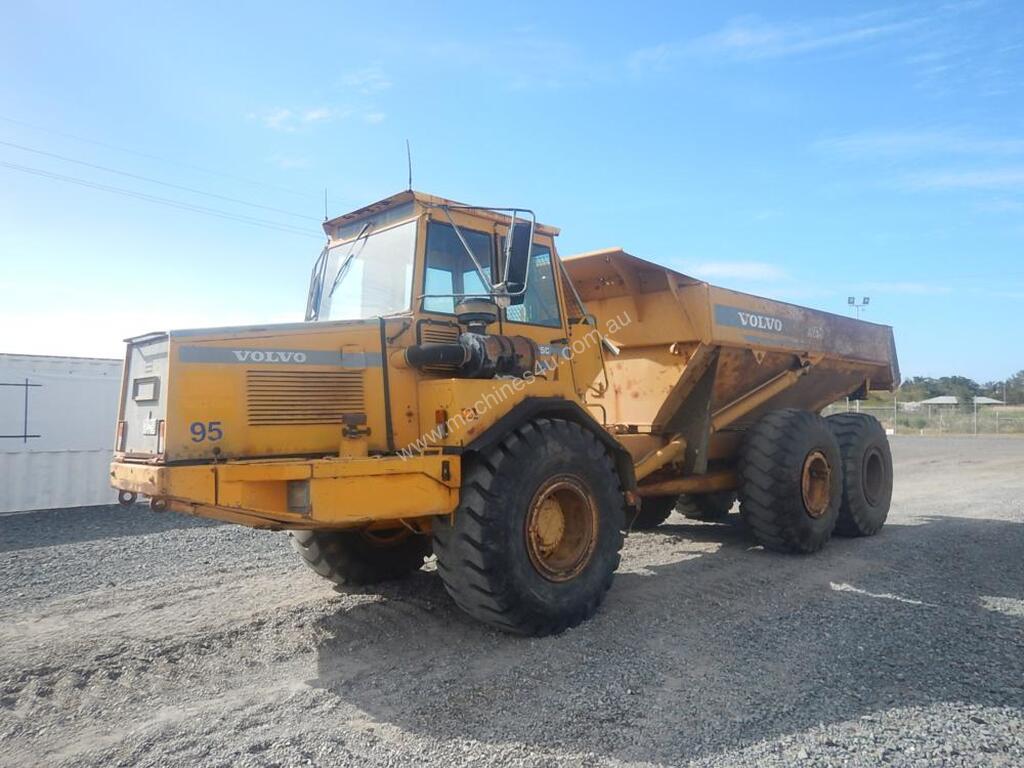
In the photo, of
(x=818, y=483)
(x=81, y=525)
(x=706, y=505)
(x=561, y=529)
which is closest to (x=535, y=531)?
(x=561, y=529)

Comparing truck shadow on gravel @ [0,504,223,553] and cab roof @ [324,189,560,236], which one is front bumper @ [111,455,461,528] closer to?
cab roof @ [324,189,560,236]

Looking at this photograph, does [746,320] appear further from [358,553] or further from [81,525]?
[81,525]

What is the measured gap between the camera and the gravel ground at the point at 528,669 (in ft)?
12.0

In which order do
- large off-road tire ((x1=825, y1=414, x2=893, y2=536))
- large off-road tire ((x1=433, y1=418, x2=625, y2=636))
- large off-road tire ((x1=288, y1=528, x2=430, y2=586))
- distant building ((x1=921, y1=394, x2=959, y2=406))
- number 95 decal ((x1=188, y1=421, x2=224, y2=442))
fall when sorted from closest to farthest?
number 95 decal ((x1=188, y1=421, x2=224, y2=442)), large off-road tire ((x1=433, y1=418, x2=625, y2=636)), large off-road tire ((x1=288, y1=528, x2=430, y2=586)), large off-road tire ((x1=825, y1=414, x2=893, y2=536)), distant building ((x1=921, y1=394, x2=959, y2=406))

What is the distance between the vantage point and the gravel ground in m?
3.66

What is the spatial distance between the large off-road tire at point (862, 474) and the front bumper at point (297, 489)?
5.56 metres

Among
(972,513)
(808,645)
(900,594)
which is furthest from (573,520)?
(972,513)

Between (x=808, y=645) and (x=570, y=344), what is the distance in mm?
2706

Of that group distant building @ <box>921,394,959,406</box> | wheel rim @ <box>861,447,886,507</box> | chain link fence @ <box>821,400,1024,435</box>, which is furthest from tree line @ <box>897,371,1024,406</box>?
wheel rim @ <box>861,447,886,507</box>

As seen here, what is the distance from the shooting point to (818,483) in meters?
8.12

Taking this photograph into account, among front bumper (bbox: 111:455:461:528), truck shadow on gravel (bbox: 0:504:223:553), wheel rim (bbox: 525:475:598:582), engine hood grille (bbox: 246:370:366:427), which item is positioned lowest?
truck shadow on gravel (bbox: 0:504:223:553)

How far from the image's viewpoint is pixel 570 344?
6199 mm

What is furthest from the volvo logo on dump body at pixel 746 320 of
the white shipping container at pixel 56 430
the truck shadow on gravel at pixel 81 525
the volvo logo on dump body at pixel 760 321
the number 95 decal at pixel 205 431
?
the white shipping container at pixel 56 430

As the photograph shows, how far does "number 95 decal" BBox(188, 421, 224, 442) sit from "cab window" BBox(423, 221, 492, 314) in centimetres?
152
